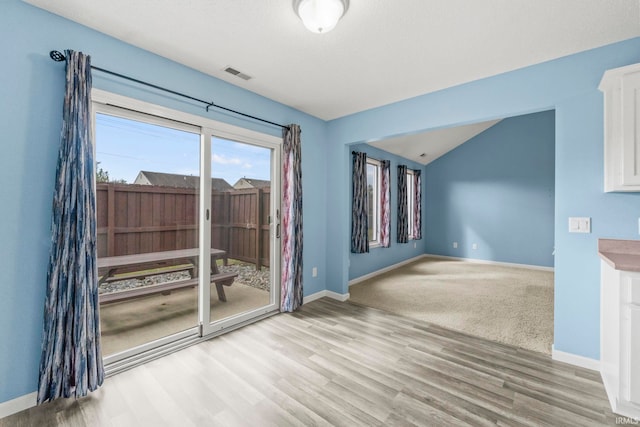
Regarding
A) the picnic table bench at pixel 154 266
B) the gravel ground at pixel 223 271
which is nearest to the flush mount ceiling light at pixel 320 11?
the picnic table bench at pixel 154 266

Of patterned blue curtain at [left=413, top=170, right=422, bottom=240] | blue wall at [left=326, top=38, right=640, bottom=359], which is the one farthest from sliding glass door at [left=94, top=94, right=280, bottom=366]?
A: patterned blue curtain at [left=413, top=170, right=422, bottom=240]

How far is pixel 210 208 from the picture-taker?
2.69 metres

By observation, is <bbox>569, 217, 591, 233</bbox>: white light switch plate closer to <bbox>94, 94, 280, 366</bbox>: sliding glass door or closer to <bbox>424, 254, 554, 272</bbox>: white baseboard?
<bbox>94, 94, 280, 366</bbox>: sliding glass door

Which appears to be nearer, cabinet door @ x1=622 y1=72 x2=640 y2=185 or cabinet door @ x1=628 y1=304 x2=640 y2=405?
cabinet door @ x1=628 y1=304 x2=640 y2=405

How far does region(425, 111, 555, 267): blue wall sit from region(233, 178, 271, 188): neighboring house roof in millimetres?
5363

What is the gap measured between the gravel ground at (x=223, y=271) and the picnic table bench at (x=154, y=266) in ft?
0.11

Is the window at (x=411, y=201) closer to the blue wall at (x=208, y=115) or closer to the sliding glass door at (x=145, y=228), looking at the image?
the blue wall at (x=208, y=115)

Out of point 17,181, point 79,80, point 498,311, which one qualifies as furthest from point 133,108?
point 498,311

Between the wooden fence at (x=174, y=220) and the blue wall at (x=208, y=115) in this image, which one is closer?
the blue wall at (x=208, y=115)

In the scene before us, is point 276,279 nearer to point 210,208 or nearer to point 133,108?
point 210,208

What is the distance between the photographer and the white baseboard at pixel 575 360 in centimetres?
A: 217

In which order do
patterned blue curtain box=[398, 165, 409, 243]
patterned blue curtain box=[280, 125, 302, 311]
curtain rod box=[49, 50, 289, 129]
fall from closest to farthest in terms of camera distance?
1. curtain rod box=[49, 50, 289, 129]
2. patterned blue curtain box=[280, 125, 302, 311]
3. patterned blue curtain box=[398, 165, 409, 243]

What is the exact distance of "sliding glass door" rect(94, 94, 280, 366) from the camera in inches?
87.5

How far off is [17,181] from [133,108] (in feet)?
2.92
